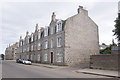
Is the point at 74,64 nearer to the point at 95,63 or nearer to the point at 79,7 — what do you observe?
the point at 95,63

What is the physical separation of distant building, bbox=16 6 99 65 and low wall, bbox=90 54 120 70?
6.65 m

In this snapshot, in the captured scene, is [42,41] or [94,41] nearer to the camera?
[94,41]

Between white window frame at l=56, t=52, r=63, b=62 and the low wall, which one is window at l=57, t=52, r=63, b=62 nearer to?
white window frame at l=56, t=52, r=63, b=62

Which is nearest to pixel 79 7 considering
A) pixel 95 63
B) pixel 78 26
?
pixel 78 26

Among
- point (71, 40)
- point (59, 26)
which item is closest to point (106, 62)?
point (71, 40)

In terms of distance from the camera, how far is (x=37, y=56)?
34406 mm

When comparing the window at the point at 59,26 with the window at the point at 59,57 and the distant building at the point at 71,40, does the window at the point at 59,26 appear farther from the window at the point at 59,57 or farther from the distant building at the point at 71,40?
the window at the point at 59,57

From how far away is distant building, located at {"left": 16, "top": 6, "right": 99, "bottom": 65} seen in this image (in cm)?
2381

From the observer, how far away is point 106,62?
16.1 metres

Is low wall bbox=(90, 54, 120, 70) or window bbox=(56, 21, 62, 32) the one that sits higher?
window bbox=(56, 21, 62, 32)

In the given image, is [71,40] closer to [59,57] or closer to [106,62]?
[59,57]

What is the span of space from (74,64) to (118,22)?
11.8 meters

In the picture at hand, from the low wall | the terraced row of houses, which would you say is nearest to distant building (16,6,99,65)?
the terraced row of houses

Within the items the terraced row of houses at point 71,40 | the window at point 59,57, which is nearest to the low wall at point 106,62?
the terraced row of houses at point 71,40
